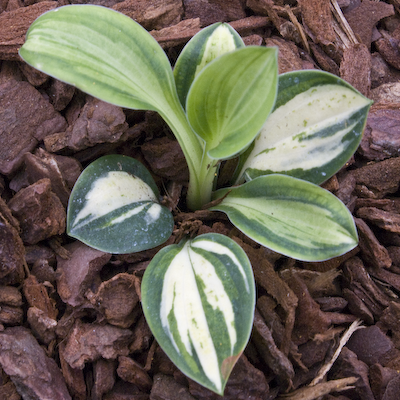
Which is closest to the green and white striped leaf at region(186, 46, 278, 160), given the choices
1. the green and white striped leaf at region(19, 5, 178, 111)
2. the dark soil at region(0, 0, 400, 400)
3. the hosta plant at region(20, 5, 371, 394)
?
the hosta plant at region(20, 5, 371, 394)

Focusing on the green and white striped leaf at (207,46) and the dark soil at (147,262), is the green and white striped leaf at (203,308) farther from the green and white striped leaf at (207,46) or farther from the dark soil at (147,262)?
the green and white striped leaf at (207,46)

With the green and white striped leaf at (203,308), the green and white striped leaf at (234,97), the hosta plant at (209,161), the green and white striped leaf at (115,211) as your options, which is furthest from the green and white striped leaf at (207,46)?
the green and white striped leaf at (203,308)

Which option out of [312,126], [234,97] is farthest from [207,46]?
[312,126]

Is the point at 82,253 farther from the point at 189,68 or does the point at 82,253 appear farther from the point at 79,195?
the point at 189,68

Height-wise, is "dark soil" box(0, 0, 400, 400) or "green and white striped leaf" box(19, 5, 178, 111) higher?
"green and white striped leaf" box(19, 5, 178, 111)

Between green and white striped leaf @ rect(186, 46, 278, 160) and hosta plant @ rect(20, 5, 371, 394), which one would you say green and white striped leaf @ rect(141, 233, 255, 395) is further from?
green and white striped leaf @ rect(186, 46, 278, 160)

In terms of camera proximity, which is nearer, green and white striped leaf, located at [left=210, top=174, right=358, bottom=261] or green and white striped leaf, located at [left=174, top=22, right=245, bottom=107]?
green and white striped leaf, located at [left=210, top=174, right=358, bottom=261]
